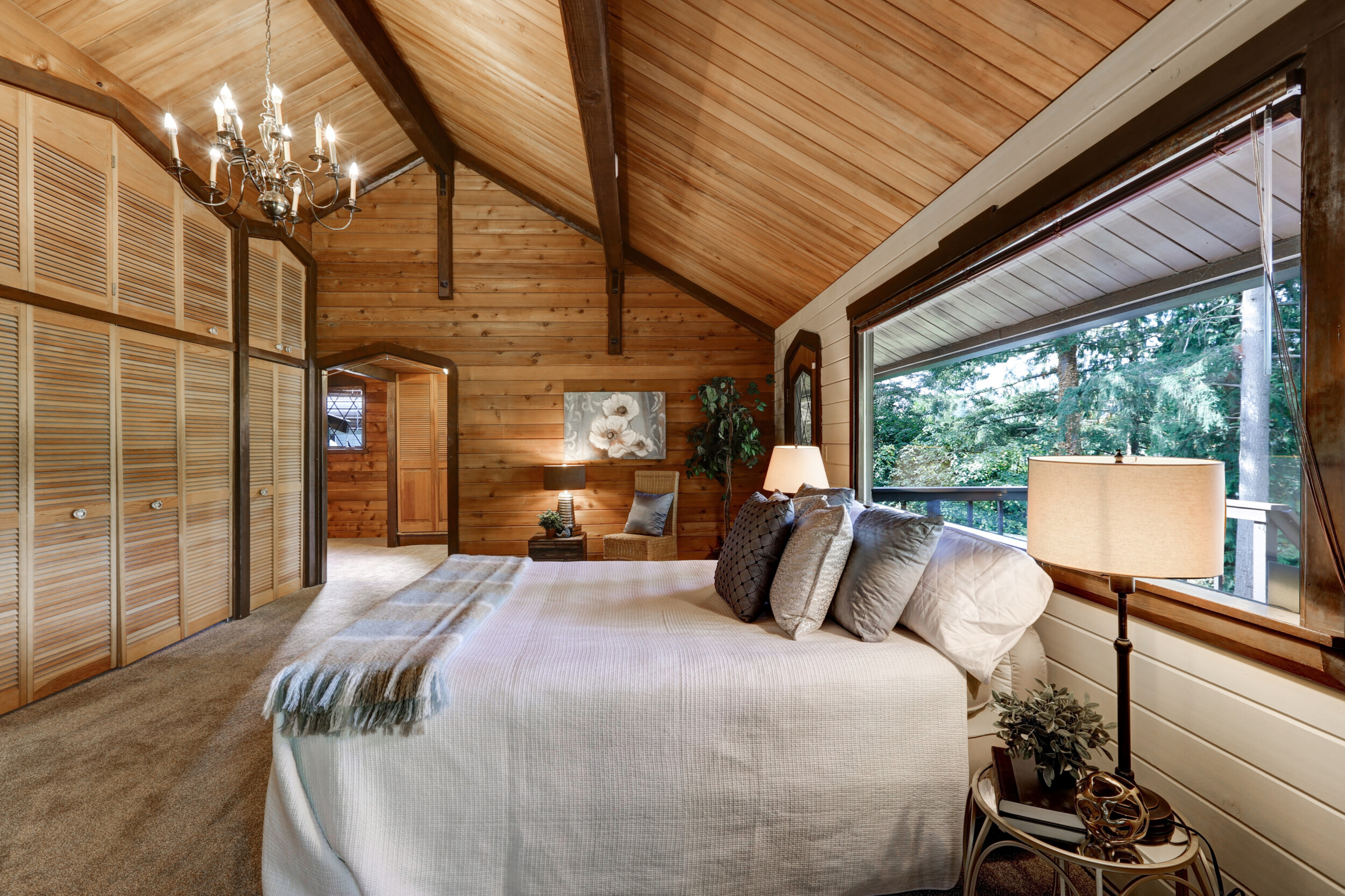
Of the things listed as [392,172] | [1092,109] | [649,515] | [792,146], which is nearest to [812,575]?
[1092,109]

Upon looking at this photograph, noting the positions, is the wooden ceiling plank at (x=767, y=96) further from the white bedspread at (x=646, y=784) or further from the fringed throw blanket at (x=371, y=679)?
the fringed throw blanket at (x=371, y=679)

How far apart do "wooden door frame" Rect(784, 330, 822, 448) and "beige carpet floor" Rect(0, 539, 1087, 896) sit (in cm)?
279

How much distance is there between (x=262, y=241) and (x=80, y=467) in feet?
7.40

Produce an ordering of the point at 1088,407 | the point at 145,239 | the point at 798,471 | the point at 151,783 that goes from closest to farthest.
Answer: the point at 1088,407 → the point at 151,783 → the point at 798,471 → the point at 145,239

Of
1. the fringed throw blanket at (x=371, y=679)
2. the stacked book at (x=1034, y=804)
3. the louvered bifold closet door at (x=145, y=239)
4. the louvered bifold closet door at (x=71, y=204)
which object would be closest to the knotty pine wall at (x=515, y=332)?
the louvered bifold closet door at (x=145, y=239)

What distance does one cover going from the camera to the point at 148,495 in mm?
3473

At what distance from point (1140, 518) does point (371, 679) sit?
180cm

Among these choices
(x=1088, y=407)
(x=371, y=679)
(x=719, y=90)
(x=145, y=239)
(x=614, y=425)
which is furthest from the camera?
(x=614, y=425)

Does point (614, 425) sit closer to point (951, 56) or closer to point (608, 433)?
point (608, 433)

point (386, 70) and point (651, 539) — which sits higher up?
point (386, 70)

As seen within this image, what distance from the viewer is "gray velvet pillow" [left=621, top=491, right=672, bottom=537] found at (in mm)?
5008

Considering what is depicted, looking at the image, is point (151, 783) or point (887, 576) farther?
point (151, 783)

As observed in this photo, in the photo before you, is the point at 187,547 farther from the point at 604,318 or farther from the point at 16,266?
the point at 604,318

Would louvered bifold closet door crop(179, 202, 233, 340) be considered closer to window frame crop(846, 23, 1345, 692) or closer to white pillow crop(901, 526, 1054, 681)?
white pillow crop(901, 526, 1054, 681)
